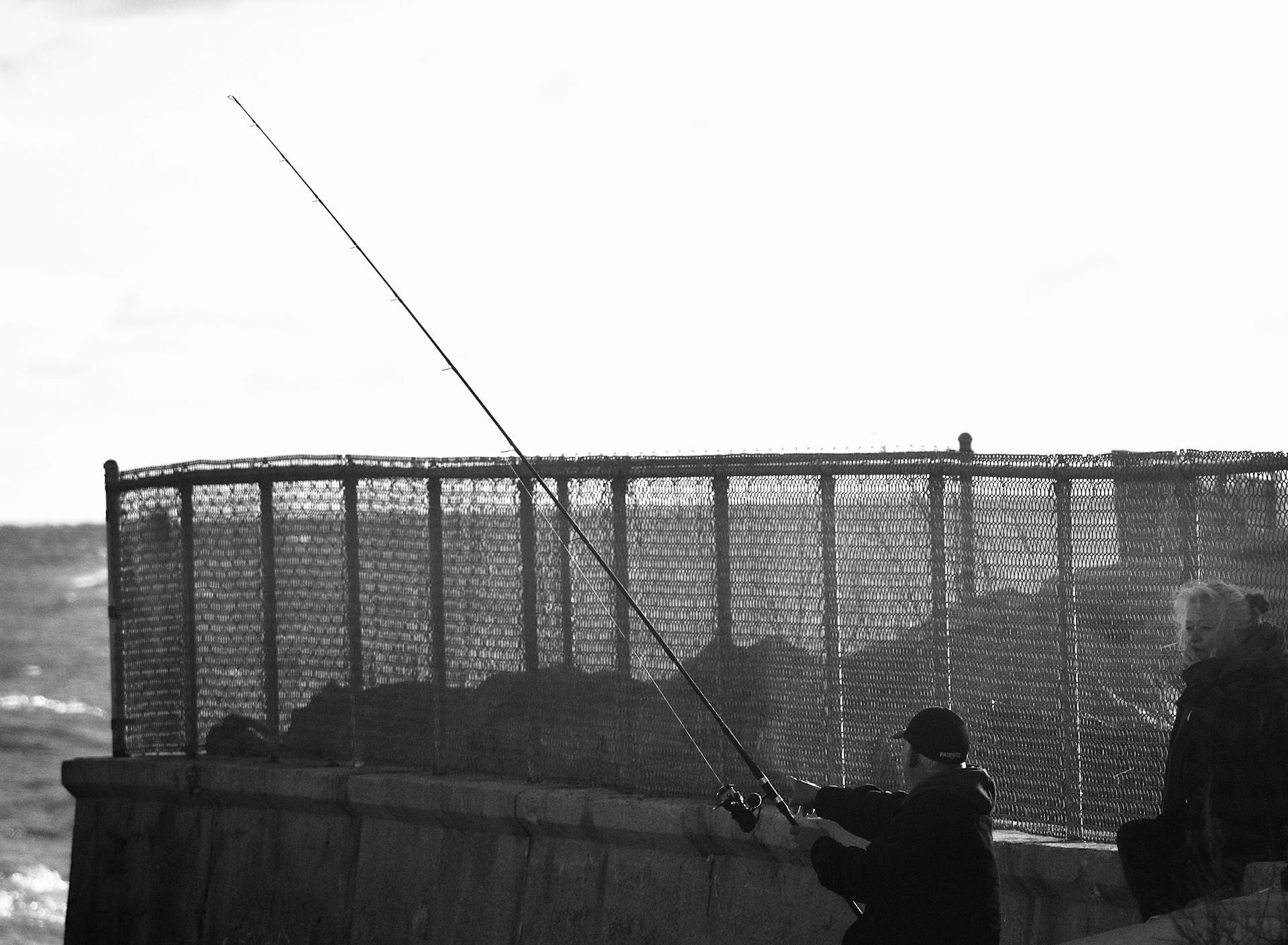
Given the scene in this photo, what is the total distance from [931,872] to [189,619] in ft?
20.0

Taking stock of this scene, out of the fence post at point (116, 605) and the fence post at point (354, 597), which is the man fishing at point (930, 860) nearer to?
the fence post at point (354, 597)

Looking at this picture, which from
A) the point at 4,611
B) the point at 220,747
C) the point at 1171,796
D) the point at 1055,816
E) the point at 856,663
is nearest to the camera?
the point at 1171,796

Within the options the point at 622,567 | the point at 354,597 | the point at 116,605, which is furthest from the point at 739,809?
the point at 116,605

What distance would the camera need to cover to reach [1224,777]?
5.99m

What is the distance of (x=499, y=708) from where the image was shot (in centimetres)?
894

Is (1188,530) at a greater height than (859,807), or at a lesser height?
greater

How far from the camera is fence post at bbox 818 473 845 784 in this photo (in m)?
7.54

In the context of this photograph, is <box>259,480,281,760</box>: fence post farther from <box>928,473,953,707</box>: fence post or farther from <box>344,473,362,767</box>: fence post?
<box>928,473,953,707</box>: fence post

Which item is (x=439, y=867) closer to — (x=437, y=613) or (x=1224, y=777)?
(x=437, y=613)

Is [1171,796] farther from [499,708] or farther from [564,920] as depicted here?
[499,708]

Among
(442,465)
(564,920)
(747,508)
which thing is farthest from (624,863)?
(442,465)

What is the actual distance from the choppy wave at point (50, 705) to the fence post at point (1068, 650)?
1477 inches

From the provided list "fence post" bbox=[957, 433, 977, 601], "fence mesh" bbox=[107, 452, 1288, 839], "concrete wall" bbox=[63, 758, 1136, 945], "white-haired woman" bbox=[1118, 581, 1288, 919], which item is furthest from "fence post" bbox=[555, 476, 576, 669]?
"white-haired woman" bbox=[1118, 581, 1288, 919]

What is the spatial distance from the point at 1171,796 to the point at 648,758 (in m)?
2.78
